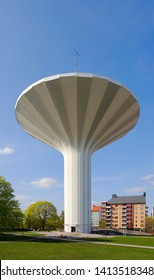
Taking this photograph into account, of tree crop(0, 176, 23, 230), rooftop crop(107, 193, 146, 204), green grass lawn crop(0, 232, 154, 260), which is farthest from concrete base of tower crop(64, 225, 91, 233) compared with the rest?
rooftop crop(107, 193, 146, 204)

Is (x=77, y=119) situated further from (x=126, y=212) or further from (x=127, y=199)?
(x=127, y=199)

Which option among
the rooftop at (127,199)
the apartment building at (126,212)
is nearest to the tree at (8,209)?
the apartment building at (126,212)

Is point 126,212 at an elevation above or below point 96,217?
above

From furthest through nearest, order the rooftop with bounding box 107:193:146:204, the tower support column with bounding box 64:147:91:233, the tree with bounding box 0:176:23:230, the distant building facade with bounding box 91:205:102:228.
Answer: the distant building facade with bounding box 91:205:102:228 → the rooftop with bounding box 107:193:146:204 → the tower support column with bounding box 64:147:91:233 → the tree with bounding box 0:176:23:230

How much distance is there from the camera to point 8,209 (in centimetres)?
3419

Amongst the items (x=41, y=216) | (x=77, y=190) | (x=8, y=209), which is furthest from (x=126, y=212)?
(x=8, y=209)

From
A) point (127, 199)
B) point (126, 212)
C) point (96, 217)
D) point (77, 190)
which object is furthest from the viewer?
point (96, 217)

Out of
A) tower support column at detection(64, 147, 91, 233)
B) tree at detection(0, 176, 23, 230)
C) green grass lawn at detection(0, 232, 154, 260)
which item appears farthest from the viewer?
tower support column at detection(64, 147, 91, 233)

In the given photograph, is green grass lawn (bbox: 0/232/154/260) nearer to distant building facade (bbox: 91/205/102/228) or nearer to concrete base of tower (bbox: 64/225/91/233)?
concrete base of tower (bbox: 64/225/91/233)

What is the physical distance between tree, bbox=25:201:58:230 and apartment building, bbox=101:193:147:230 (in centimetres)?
4096

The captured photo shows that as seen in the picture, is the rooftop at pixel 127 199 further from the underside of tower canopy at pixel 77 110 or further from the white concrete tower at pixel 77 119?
the underside of tower canopy at pixel 77 110

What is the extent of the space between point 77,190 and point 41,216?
29157 mm

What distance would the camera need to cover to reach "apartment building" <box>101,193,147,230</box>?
347ft

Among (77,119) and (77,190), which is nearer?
(77,119)
